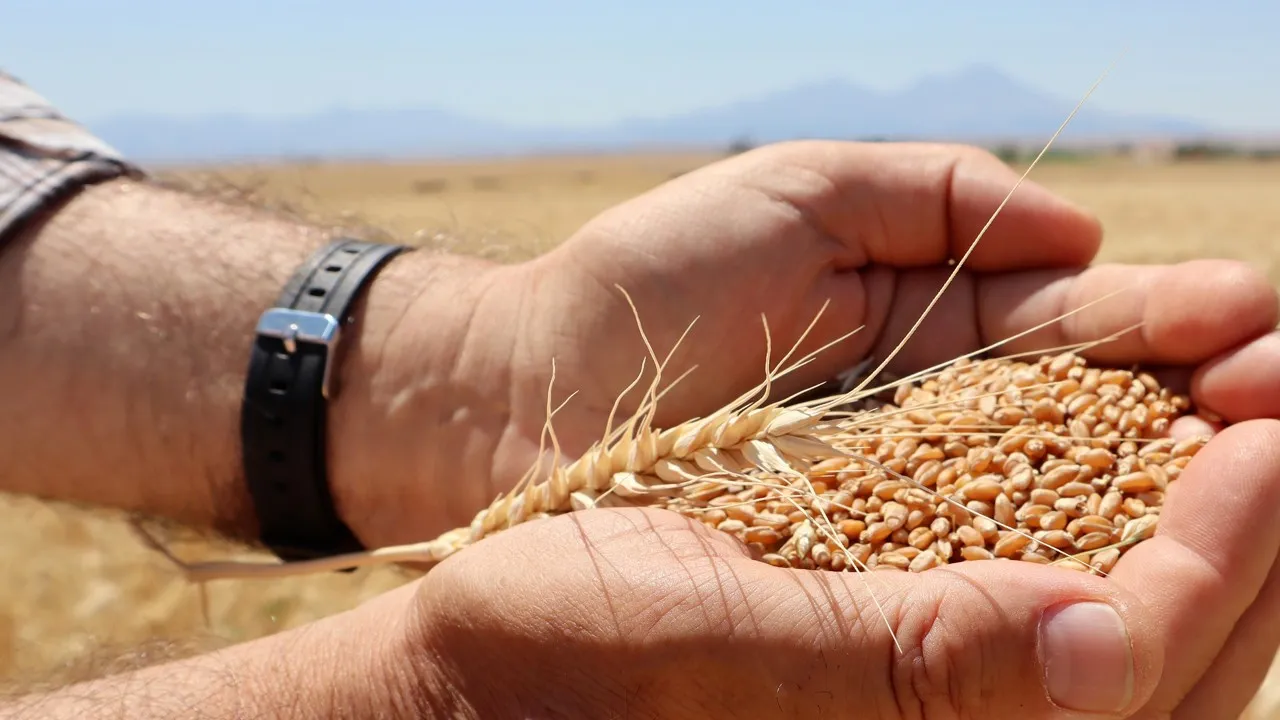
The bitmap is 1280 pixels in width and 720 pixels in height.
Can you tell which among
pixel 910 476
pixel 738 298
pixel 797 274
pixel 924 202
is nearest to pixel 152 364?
pixel 738 298

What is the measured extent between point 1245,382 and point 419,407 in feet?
7.16

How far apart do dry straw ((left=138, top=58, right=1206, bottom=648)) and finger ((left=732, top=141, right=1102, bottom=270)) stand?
463 millimetres

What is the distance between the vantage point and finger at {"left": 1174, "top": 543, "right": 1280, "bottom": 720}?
1.90 m

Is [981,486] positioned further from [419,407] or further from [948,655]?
[419,407]

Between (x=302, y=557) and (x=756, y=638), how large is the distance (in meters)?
1.86

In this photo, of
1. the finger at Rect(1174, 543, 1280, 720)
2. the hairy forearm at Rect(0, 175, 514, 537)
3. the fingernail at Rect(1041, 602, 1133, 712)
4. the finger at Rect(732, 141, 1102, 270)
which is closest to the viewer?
the fingernail at Rect(1041, 602, 1133, 712)

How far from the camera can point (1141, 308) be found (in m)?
2.50

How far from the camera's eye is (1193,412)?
7.95 feet

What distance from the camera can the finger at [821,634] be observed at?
5.10 feet

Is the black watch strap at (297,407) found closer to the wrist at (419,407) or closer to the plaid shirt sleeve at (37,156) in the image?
the wrist at (419,407)

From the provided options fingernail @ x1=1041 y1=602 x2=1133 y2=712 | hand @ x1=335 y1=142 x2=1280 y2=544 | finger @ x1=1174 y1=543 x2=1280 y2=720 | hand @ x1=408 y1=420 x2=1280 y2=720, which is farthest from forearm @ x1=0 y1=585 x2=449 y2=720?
finger @ x1=1174 y1=543 x2=1280 y2=720

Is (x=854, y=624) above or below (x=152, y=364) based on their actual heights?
above

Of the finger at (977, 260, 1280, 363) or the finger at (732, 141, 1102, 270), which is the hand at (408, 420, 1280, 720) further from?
the finger at (732, 141, 1102, 270)

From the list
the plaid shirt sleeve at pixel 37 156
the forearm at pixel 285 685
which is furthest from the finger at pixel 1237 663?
the plaid shirt sleeve at pixel 37 156
